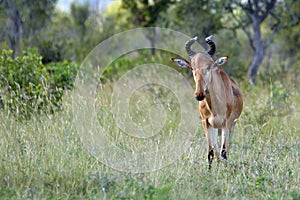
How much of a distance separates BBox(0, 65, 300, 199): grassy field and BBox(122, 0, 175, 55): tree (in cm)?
1154

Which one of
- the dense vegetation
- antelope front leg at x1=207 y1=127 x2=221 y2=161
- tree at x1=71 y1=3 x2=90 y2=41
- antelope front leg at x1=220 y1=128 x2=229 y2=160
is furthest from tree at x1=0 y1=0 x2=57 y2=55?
antelope front leg at x1=220 y1=128 x2=229 y2=160

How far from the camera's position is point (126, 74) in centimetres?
1310

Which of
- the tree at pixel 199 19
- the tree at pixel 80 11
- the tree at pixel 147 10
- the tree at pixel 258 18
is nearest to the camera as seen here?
the tree at pixel 258 18

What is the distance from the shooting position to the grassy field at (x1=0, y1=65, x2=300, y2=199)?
5238 millimetres

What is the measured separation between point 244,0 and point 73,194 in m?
10.9

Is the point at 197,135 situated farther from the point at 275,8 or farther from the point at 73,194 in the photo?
the point at 275,8

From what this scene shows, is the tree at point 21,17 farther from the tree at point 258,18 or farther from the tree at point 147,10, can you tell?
the tree at point 258,18

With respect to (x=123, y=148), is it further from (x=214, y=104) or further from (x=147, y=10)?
(x=147, y=10)

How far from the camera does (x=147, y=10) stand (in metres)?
19.0

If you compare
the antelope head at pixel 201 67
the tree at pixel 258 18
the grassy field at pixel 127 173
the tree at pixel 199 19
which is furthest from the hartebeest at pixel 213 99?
the tree at pixel 199 19

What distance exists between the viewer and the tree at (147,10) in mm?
18875

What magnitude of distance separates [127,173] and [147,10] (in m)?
13.9

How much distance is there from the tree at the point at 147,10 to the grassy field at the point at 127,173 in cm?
1154

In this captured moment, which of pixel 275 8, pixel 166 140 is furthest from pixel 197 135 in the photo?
pixel 275 8
